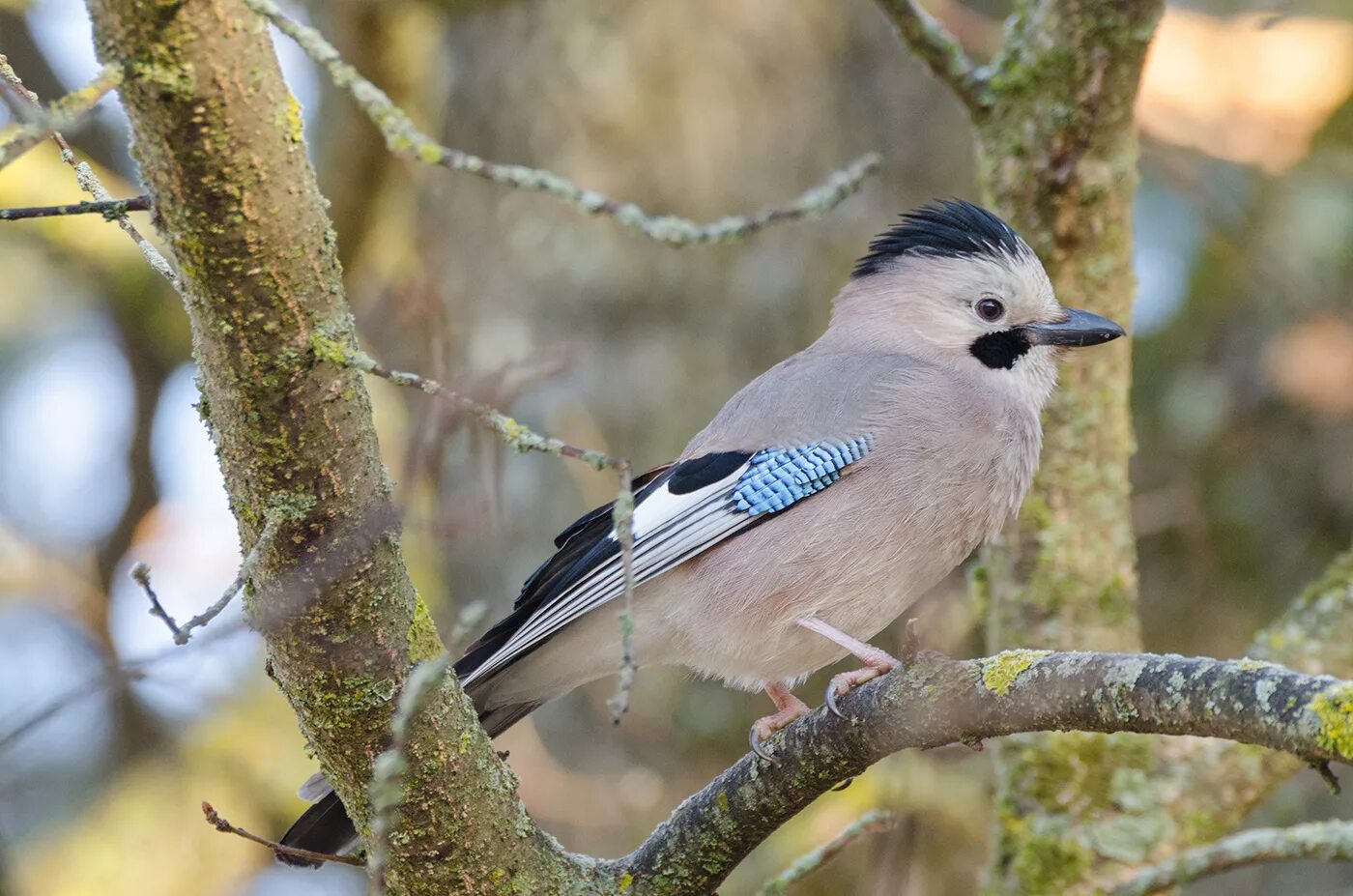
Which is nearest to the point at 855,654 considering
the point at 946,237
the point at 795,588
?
the point at 795,588

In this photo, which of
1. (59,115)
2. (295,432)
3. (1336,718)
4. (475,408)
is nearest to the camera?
(59,115)

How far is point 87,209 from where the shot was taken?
1820 mm

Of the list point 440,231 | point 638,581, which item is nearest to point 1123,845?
point 638,581

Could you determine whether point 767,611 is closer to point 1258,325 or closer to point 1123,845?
point 1123,845

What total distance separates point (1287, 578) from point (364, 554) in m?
4.47

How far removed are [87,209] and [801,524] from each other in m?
1.80

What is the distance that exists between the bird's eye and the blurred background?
1.51m

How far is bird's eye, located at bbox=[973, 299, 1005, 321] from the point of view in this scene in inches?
145

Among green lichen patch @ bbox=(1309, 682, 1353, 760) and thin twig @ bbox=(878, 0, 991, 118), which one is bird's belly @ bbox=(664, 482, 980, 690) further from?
green lichen patch @ bbox=(1309, 682, 1353, 760)

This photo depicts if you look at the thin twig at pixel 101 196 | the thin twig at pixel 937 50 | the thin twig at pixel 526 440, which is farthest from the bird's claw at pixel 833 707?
the thin twig at pixel 937 50

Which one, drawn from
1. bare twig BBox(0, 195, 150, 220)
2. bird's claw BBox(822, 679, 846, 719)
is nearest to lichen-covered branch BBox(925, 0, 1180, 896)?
bird's claw BBox(822, 679, 846, 719)

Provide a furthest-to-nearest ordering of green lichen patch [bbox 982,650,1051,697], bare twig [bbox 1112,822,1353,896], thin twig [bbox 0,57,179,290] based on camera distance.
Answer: bare twig [bbox 1112,822,1353,896] < green lichen patch [bbox 982,650,1051,697] < thin twig [bbox 0,57,179,290]

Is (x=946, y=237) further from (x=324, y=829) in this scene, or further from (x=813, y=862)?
(x=324, y=829)

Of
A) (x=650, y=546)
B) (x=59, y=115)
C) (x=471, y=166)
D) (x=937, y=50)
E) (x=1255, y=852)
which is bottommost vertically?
(x=1255, y=852)
